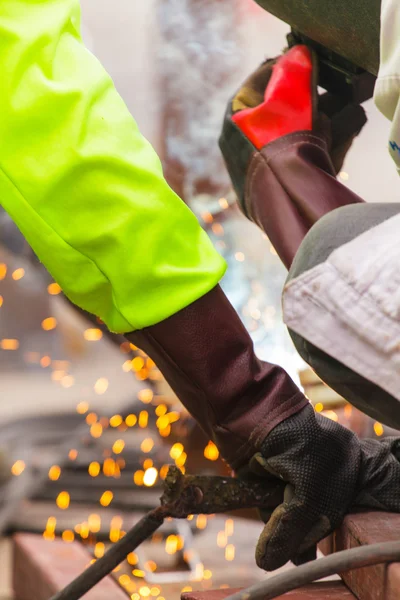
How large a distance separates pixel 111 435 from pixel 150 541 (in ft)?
0.88

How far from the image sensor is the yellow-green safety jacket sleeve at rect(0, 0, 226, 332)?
77 centimetres

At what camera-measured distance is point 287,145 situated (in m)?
1.02

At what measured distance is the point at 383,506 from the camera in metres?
0.85

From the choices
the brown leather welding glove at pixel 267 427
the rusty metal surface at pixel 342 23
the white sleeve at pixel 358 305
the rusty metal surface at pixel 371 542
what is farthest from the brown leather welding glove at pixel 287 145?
the white sleeve at pixel 358 305

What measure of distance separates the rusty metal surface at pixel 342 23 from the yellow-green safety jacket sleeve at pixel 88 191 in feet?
0.89

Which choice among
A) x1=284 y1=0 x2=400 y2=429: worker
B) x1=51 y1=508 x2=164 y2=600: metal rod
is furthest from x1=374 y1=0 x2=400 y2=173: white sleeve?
x1=51 y1=508 x2=164 y2=600: metal rod

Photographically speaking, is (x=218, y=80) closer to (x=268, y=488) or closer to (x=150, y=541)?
(x=150, y=541)

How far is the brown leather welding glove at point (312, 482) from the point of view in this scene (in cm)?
79

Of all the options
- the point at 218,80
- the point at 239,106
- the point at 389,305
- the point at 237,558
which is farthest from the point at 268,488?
the point at 218,80

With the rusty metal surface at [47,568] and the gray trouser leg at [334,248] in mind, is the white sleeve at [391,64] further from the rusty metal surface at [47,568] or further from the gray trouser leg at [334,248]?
the rusty metal surface at [47,568]

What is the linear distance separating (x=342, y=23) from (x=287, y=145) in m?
0.18

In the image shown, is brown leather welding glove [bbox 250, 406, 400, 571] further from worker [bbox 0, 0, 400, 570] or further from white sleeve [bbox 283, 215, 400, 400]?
white sleeve [bbox 283, 215, 400, 400]

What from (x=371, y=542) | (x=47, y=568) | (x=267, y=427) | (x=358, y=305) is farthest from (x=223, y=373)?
(x=47, y=568)

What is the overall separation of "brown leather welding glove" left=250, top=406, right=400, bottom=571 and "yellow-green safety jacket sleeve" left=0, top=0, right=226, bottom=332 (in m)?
0.17
